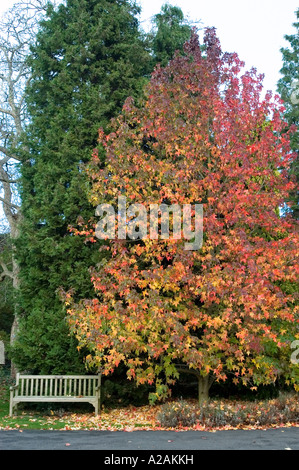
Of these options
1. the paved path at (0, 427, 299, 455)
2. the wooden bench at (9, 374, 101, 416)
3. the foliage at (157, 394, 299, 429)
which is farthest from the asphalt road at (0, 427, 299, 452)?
the wooden bench at (9, 374, 101, 416)

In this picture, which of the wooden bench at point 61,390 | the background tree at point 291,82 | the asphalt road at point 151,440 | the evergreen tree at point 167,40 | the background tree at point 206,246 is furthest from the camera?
the background tree at point 291,82

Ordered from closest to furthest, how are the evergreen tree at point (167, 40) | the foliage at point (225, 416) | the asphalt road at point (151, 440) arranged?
1. the asphalt road at point (151, 440)
2. the foliage at point (225, 416)
3. the evergreen tree at point (167, 40)

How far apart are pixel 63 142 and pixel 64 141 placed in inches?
1.2

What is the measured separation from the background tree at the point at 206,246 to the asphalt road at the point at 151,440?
1282 mm

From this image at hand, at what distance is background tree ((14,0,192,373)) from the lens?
32.8 ft

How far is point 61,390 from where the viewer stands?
9.64 m

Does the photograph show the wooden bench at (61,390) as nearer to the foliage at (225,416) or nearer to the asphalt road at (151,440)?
the foliage at (225,416)

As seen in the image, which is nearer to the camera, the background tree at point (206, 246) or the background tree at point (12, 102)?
the background tree at point (206, 246)

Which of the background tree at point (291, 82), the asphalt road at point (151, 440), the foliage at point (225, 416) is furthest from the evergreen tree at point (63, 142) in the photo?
the background tree at point (291, 82)

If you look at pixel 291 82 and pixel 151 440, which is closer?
pixel 151 440

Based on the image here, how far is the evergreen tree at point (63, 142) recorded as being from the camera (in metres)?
9.99

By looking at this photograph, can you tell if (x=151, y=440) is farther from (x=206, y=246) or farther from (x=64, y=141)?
(x=64, y=141)

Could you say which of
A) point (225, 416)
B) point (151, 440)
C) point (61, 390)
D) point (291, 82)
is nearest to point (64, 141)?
point (61, 390)
